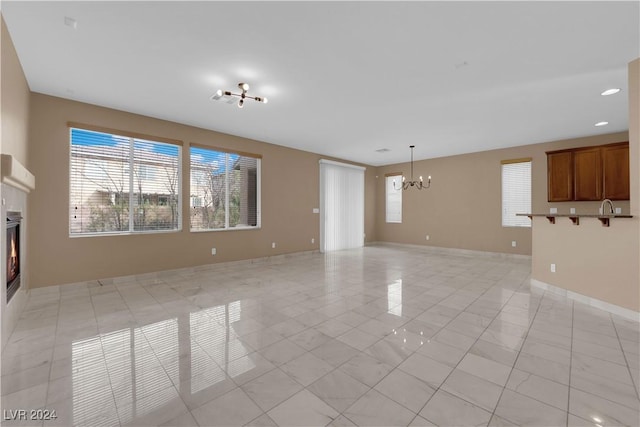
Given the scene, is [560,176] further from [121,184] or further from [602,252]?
[121,184]

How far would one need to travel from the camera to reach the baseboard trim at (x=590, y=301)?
121 inches

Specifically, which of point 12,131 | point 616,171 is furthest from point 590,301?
point 12,131

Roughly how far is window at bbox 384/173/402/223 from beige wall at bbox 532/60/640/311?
510 centimetres

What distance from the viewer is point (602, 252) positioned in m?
3.40

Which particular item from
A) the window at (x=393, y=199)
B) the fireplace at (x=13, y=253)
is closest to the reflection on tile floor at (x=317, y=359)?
the fireplace at (x=13, y=253)

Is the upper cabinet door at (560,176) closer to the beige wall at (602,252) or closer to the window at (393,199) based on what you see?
the beige wall at (602,252)

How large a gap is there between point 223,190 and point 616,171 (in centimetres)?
783

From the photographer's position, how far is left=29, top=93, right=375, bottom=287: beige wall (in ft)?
12.9

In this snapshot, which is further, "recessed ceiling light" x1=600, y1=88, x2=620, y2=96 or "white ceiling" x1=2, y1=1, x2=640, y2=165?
"recessed ceiling light" x1=600, y1=88, x2=620, y2=96

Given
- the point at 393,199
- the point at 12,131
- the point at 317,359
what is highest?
the point at 12,131

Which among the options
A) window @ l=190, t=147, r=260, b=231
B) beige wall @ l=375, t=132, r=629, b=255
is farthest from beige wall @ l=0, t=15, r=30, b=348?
beige wall @ l=375, t=132, r=629, b=255

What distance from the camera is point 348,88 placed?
378cm

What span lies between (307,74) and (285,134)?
272cm

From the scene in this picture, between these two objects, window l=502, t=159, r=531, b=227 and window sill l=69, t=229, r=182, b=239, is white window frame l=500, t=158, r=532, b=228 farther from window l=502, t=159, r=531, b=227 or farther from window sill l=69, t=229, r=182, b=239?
window sill l=69, t=229, r=182, b=239
